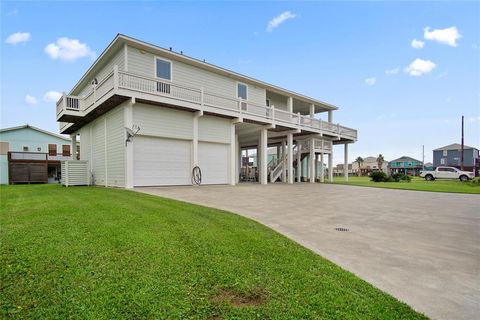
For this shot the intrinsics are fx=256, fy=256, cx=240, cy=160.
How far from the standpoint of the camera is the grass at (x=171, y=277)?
2.06 meters

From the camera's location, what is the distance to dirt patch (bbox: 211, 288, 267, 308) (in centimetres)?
220

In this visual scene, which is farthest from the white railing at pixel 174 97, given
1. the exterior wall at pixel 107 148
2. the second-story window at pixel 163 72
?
the exterior wall at pixel 107 148

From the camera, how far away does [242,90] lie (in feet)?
57.6

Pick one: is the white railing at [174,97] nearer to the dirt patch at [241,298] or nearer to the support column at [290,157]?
the support column at [290,157]

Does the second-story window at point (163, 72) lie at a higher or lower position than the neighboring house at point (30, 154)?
higher

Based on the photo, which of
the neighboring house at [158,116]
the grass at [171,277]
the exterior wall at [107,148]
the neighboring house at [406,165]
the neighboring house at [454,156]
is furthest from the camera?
the neighboring house at [406,165]

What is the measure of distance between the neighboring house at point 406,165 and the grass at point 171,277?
76774mm

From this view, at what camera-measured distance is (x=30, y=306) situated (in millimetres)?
2062

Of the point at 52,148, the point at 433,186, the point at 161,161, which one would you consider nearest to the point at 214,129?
the point at 161,161

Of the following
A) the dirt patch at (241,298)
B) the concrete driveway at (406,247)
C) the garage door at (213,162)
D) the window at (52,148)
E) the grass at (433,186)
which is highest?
the window at (52,148)

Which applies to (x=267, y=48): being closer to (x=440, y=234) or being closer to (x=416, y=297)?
(x=440, y=234)

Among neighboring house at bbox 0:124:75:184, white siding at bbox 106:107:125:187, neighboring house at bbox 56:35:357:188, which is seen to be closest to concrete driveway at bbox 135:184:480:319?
neighboring house at bbox 56:35:357:188

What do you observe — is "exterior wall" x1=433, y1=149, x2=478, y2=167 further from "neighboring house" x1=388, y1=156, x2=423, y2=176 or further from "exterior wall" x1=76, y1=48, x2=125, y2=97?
"exterior wall" x1=76, y1=48, x2=125, y2=97

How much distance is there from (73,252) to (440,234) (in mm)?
6137
